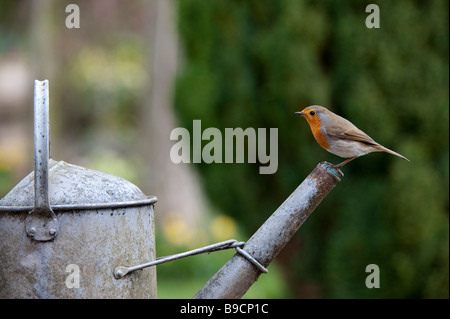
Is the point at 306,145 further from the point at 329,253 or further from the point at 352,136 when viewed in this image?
the point at 352,136

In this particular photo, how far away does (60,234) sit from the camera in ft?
3.72

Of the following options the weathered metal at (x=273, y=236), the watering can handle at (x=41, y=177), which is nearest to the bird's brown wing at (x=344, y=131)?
the weathered metal at (x=273, y=236)

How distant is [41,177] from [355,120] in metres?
2.38

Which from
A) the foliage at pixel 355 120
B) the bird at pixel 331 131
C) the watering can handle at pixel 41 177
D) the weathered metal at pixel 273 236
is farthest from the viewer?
the foliage at pixel 355 120

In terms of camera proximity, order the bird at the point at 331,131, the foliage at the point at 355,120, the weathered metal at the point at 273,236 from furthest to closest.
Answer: the foliage at the point at 355,120 → the bird at the point at 331,131 → the weathered metal at the point at 273,236

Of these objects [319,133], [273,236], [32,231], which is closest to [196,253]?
[273,236]

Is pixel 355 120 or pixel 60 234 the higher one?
pixel 355 120

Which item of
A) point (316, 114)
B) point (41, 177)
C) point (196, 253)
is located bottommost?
point (196, 253)

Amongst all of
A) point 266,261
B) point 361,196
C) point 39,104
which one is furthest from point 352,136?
point 361,196

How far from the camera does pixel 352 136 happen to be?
1711 millimetres

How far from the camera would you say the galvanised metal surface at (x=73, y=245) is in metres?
1.13

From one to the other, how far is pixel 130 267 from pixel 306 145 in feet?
7.63

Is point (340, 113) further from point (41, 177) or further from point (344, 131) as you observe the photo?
point (41, 177)

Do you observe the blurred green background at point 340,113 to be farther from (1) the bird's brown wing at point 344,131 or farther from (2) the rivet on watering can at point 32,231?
(2) the rivet on watering can at point 32,231
